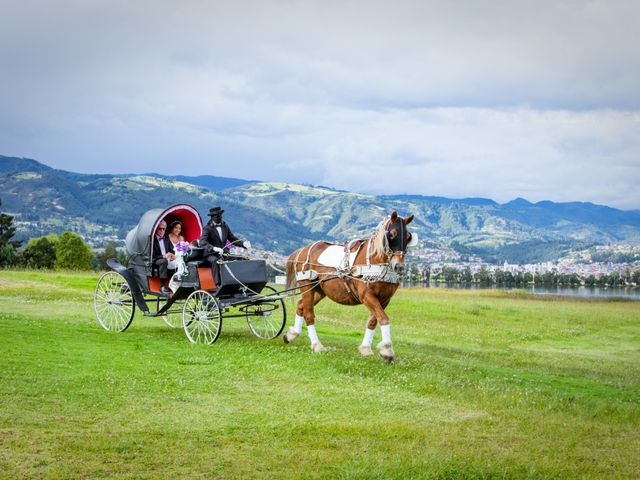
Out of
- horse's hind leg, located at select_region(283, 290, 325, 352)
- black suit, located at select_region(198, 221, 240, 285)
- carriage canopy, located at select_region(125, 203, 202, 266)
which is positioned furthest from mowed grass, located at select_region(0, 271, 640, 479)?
carriage canopy, located at select_region(125, 203, 202, 266)

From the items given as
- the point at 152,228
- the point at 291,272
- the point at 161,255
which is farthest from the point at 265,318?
the point at 152,228

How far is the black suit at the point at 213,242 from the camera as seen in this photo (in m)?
19.2

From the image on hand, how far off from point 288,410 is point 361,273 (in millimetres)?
5707

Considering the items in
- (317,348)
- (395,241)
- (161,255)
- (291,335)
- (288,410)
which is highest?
(395,241)

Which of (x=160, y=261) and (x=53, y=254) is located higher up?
(x=160, y=261)

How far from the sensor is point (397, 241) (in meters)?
16.3

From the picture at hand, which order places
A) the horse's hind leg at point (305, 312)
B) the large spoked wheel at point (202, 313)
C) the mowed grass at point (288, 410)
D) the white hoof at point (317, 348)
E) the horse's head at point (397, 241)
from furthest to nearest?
the horse's hind leg at point (305, 312), the large spoked wheel at point (202, 313), the white hoof at point (317, 348), the horse's head at point (397, 241), the mowed grass at point (288, 410)

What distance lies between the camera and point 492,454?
10180 mm

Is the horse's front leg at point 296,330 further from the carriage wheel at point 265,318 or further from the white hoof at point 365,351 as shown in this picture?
the white hoof at point 365,351

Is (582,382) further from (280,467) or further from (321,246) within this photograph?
(280,467)

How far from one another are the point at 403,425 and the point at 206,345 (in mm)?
8162

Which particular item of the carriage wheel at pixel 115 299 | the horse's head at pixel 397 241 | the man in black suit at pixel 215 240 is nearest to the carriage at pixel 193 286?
the carriage wheel at pixel 115 299

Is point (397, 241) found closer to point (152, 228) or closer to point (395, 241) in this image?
point (395, 241)

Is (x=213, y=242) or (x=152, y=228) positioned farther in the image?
(x=152, y=228)
